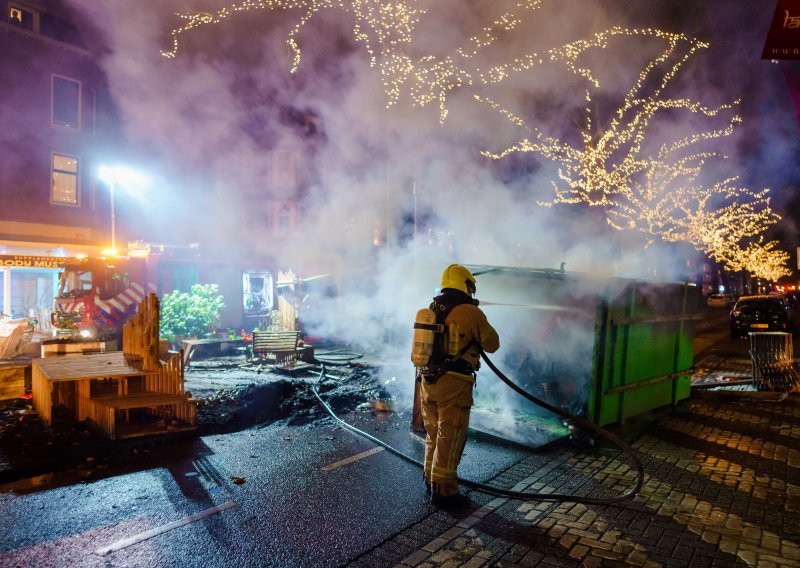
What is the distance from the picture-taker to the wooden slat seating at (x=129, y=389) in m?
5.27

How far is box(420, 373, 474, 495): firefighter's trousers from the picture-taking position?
12.5 ft

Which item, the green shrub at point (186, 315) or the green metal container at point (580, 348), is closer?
the green metal container at point (580, 348)

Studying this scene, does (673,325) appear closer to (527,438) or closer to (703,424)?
(703,424)

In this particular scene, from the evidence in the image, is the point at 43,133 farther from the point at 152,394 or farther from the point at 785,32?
the point at 785,32

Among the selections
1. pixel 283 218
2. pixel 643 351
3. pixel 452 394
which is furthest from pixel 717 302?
pixel 452 394

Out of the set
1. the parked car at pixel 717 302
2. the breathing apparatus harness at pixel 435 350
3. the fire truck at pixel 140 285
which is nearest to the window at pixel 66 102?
the fire truck at pixel 140 285

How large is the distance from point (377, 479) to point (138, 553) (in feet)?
6.38

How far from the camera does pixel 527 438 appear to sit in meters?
5.52

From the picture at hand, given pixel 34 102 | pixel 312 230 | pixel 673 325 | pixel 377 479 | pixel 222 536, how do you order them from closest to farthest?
pixel 222 536
pixel 377 479
pixel 673 325
pixel 312 230
pixel 34 102

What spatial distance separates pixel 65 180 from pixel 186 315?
9682 mm

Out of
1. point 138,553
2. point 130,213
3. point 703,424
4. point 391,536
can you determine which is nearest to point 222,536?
point 138,553

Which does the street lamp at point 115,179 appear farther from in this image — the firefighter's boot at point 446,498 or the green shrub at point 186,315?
the firefighter's boot at point 446,498

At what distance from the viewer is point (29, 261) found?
15.3 m

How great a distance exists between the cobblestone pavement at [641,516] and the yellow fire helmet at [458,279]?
175 centimetres
